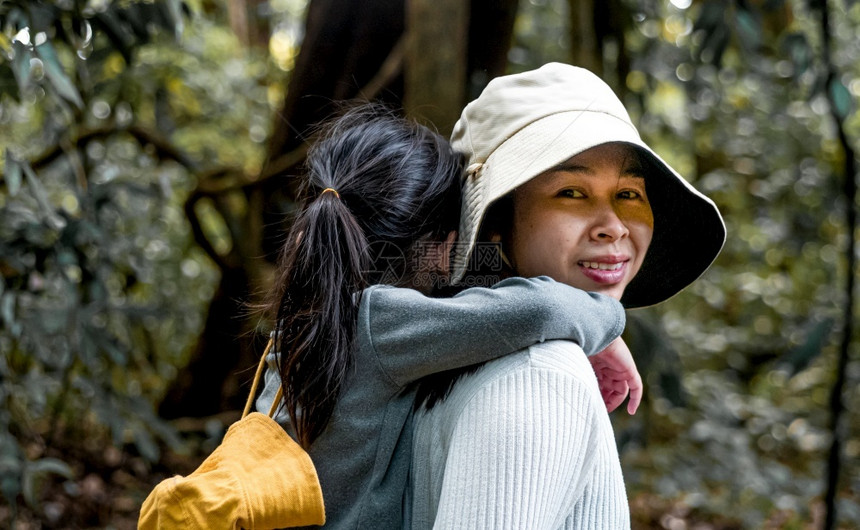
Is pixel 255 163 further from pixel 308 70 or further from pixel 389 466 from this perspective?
pixel 389 466

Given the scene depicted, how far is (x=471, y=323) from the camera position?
809mm

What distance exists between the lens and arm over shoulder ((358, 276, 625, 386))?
0.80m

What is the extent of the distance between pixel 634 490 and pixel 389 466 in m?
2.47

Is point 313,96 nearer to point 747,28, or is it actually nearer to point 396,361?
point 747,28

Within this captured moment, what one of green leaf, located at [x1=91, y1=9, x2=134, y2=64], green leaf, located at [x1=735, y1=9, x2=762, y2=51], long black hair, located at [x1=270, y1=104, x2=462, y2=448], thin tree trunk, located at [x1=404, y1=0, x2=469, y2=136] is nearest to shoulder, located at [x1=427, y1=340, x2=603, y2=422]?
long black hair, located at [x1=270, y1=104, x2=462, y2=448]

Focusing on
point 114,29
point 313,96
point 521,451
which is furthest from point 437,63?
point 521,451

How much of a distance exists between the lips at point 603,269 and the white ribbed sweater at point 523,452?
157 millimetres

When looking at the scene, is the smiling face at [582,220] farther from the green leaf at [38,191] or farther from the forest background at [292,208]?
the green leaf at [38,191]

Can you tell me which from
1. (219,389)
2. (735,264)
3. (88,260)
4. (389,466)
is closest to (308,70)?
(88,260)

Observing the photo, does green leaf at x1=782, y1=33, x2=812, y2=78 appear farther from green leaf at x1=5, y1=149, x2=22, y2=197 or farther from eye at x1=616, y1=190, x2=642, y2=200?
green leaf at x1=5, y1=149, x2=22, y2=197

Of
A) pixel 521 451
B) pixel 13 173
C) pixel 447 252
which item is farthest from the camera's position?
pixel 13 173

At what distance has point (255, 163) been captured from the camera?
4.12 m

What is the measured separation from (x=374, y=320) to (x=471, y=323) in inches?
4.1

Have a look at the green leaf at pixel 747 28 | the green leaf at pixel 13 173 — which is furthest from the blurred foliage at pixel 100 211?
the green leaf at pixel 747 28
